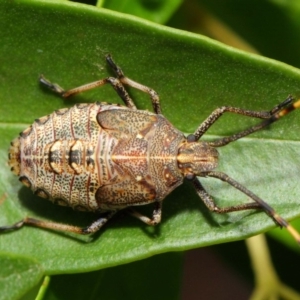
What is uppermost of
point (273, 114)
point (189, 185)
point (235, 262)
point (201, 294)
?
point (273, 114)

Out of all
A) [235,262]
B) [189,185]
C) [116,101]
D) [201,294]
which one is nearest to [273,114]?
[189,185]

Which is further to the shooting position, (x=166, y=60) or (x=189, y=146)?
(x=189, y=146)

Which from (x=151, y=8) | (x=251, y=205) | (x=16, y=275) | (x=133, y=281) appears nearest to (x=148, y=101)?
(x=151, y=8)

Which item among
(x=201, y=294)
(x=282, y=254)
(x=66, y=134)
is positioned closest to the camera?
(x=66, y=134)

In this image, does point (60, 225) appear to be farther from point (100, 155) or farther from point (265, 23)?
point (265, 23)

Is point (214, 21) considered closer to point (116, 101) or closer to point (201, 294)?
point (116, 101)

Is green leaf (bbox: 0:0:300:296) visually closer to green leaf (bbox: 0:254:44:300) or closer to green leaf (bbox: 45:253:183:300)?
green leaf (bbox: 45:253:183:300)
